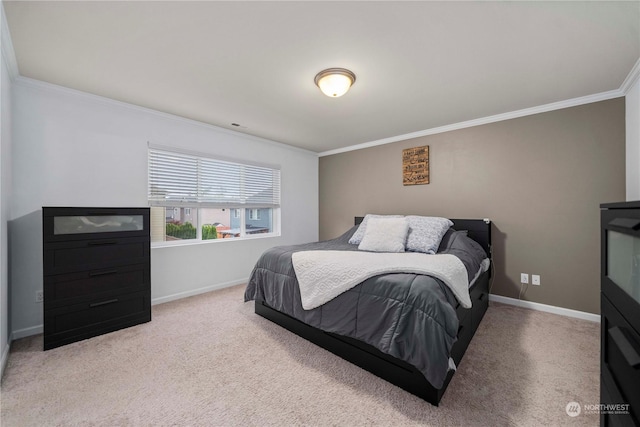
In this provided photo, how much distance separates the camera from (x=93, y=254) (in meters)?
2.31

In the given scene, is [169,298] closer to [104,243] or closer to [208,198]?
[104,243]

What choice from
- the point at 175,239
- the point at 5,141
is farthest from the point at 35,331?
the point at 5,141

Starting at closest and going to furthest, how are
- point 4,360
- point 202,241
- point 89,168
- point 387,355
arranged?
1. point 387,355
2. point 4,360
3. point 89,168
4. point 202,241

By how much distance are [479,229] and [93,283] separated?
158 inches

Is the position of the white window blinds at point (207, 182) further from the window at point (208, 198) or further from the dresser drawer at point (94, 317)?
the dresser drawer at point (94, 317)

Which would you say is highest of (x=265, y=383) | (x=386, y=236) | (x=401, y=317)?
(x=386, y=236)

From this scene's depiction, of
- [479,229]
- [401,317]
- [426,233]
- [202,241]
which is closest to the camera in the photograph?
[401,317]

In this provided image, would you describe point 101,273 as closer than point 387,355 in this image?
No

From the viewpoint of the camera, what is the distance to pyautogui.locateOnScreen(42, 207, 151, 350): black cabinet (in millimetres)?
2113

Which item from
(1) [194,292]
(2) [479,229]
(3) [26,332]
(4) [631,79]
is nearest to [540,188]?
(2) [479,229]

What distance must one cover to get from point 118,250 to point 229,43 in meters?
2.07

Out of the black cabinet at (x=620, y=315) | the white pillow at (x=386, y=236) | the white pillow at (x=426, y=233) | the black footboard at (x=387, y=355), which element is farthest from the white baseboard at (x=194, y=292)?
the black cabinet at (x=620, y=315)

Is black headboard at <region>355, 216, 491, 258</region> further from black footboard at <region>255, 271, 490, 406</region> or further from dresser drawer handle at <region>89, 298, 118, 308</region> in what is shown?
dresser drawer handle at <region>89, 298, 118, 308</region>

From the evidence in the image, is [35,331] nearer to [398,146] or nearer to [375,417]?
[375,417]
